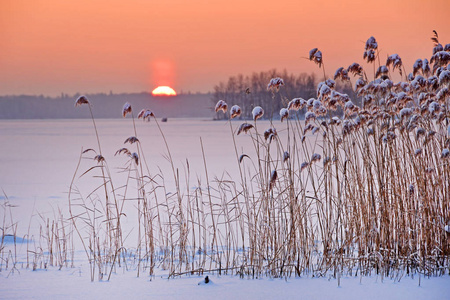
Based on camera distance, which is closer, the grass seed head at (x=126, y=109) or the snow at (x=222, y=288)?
the snow at (x=222, y=288)

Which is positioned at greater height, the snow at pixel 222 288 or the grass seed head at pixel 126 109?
the grass seed head at pixel 126 109

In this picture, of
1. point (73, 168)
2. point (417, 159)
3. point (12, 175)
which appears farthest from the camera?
point (73, 168)

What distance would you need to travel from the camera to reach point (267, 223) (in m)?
3.57

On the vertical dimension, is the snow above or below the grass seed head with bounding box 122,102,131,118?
below

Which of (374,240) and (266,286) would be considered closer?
(266,286)

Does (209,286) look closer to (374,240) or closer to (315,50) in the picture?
(374,240)

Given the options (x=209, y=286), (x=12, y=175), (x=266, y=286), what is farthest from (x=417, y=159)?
(x=12, y=175)

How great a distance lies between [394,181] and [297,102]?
0.94 metres

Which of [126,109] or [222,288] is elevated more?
[126,109]

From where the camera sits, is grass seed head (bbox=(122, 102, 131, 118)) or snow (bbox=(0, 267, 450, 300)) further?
grass seed head (bbox=(122, 102, 131, 118))

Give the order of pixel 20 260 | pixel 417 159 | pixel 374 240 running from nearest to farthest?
pixel 374 240, pixel 417 159, pixel 20 260

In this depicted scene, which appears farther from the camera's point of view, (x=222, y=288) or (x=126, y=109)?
(x=126, y=109)

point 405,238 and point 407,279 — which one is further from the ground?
point 405,238

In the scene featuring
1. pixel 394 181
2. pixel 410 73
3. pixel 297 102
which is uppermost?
pixel 410 73
